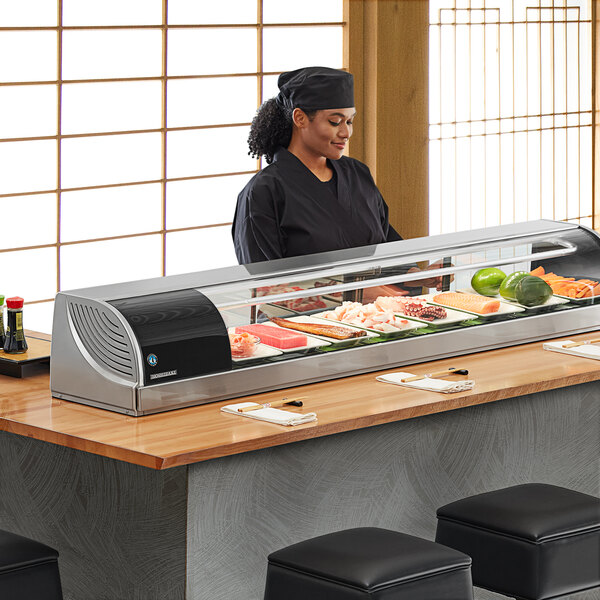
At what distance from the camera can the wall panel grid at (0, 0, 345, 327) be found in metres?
4.98

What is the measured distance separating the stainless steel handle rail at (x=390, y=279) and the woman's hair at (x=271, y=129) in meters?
0.92

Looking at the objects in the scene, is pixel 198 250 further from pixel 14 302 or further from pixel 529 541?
pixel 529 541

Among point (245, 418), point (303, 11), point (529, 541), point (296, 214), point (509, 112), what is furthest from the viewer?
point (509, 112)

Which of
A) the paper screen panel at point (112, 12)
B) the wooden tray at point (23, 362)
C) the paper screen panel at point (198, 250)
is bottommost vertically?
the wooden tray at point (23, 362)

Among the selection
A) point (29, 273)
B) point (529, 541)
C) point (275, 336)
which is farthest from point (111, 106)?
point (529, 541)

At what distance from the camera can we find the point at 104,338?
2924 mm

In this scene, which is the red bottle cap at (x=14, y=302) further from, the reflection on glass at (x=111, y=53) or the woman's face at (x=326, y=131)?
the reflection on glass at (x=111, y=53)

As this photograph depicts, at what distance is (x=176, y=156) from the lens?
18.2 ft

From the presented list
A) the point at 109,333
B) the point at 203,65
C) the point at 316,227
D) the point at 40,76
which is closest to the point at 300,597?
the point at 109,333

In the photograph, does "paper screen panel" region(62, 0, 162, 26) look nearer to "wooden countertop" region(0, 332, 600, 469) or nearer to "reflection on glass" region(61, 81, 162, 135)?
"reflection on glass" region(61, 81, 162, 135)

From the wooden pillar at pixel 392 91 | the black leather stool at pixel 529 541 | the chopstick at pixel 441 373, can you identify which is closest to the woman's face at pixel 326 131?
the chopstick at pixel 441 373

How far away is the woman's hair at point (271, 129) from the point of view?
14.0 feet

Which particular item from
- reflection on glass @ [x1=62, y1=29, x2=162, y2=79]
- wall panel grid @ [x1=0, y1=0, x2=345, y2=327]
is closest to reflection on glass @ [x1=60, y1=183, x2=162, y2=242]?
wall panel grid @ [x1=0, y1=0, x2=345, y2=327]

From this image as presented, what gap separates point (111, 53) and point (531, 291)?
2.38 m
